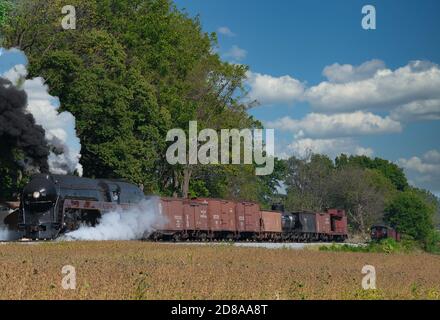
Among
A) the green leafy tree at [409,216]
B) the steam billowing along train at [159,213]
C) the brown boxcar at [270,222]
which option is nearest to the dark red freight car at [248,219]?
the steam billowing along train at [159,213]

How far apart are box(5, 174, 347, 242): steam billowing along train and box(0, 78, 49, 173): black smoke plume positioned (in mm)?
2258

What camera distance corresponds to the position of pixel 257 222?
6238cm

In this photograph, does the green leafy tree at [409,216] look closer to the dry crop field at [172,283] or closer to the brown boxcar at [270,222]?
the brown boxcar at [270,222]

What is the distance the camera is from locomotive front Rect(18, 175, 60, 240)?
3694cm

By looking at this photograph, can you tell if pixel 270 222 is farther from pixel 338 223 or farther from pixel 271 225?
pixel 338 223

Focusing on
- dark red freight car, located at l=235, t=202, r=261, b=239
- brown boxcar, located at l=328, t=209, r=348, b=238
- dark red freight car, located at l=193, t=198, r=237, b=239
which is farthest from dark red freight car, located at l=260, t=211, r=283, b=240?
brown boxcar, located at l=328, t=209, r=348, b=238

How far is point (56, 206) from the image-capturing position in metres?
36.9

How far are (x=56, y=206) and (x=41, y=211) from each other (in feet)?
3.13

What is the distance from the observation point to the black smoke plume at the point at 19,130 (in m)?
38.7

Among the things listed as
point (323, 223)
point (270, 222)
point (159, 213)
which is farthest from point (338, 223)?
point (159, 213)

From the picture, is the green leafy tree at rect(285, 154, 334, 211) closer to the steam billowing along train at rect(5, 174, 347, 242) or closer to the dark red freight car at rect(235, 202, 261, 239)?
the steam billowing along train at rect(5, 174, 347, 242)

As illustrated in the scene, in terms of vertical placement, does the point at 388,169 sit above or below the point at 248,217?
above

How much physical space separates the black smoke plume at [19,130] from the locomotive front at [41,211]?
2.66m
